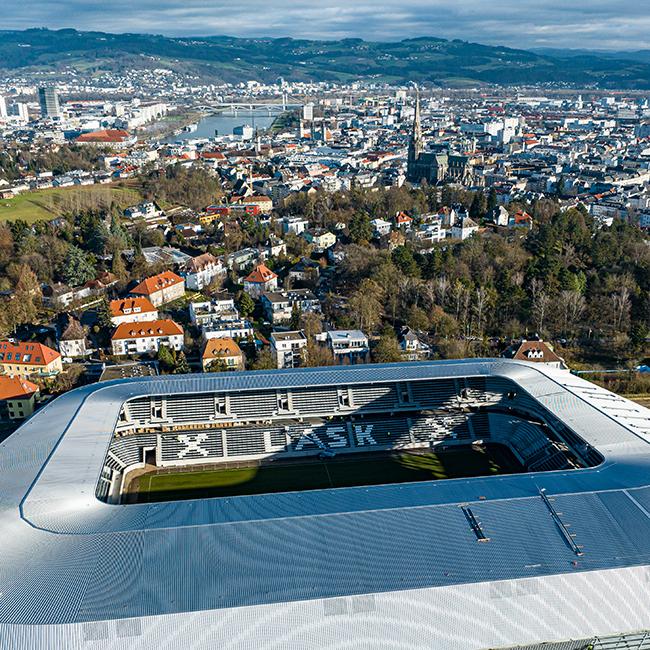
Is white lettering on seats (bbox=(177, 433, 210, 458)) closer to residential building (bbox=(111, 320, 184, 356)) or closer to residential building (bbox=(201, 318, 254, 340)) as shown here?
residential building (bbox=(201, 318, 254, 340))

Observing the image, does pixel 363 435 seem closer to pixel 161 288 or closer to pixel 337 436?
pixel 337 436

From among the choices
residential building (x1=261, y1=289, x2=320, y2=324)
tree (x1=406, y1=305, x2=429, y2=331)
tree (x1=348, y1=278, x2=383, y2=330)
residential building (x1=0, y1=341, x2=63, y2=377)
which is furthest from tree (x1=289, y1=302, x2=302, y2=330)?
residential building (x1=0, y1=341, x2=63, y2=377)

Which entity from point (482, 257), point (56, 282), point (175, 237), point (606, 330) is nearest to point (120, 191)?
point (175, 237)

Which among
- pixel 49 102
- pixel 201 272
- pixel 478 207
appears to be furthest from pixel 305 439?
pixel 49 102

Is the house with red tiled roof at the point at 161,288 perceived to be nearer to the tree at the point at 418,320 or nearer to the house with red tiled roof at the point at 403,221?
the tree at the point at 418,320

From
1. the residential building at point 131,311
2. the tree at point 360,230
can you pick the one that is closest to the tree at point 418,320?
the tree at point 360,230

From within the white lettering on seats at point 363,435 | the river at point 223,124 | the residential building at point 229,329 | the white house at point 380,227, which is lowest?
the river at point 223,124

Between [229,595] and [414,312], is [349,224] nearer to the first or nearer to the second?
[414,312]
